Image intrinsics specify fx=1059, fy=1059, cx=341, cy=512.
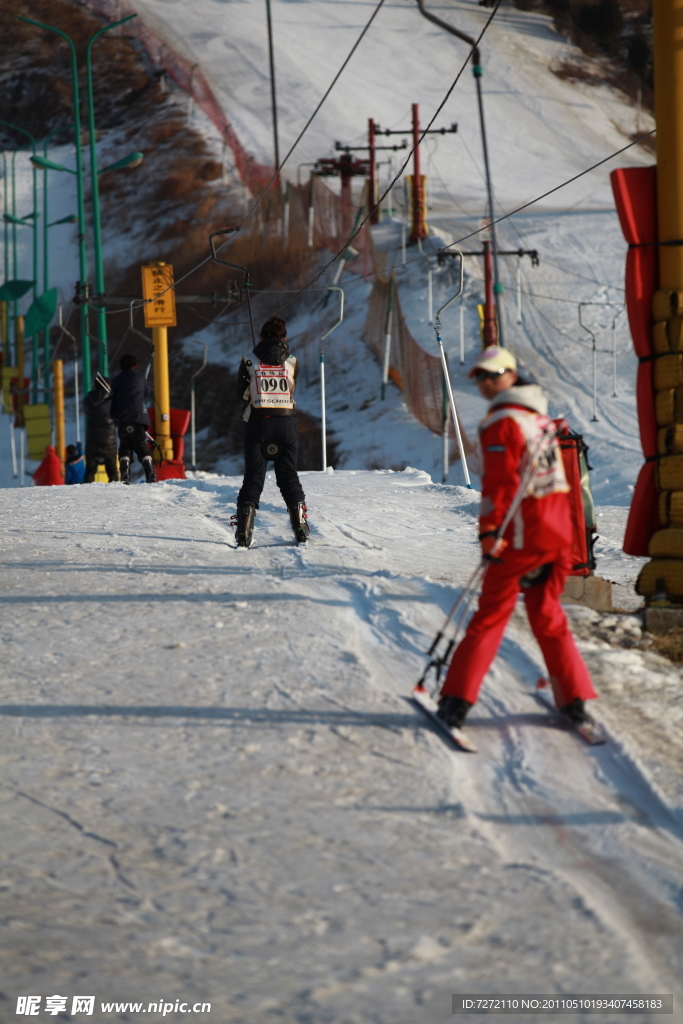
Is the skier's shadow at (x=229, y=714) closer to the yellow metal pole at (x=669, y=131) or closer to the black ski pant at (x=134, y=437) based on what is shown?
the yellow metal pole at (x=669, y=131)

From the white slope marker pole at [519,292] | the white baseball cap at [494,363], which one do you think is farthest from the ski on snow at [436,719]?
the white slope marker pole at [519,292]

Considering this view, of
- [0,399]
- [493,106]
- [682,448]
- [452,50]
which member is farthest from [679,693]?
[452,50]

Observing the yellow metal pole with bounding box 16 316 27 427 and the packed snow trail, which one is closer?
the packed snow trail

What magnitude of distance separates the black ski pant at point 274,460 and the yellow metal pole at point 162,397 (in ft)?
36.2

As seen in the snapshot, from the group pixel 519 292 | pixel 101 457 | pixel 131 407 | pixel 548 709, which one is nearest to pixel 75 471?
pixel 101 457

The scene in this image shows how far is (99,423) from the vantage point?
624 inches

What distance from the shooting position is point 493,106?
232ft

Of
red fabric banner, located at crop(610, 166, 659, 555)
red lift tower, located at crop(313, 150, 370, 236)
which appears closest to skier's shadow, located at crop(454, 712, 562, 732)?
red fabric banner, located at crop(610, 166, 659, 555)

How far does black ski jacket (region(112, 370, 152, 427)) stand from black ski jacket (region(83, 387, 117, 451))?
99cm

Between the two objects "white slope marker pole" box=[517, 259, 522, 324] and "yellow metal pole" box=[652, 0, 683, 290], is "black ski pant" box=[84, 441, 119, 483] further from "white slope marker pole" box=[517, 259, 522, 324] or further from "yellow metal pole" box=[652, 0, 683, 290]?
"white slope marker pole" box=[517, 259, 522, 324]

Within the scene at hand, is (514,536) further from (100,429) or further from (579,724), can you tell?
(100,429)

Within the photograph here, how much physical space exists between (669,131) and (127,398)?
932 cm

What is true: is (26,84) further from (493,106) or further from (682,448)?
(682,448)

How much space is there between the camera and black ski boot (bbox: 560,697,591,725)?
4473 mm
